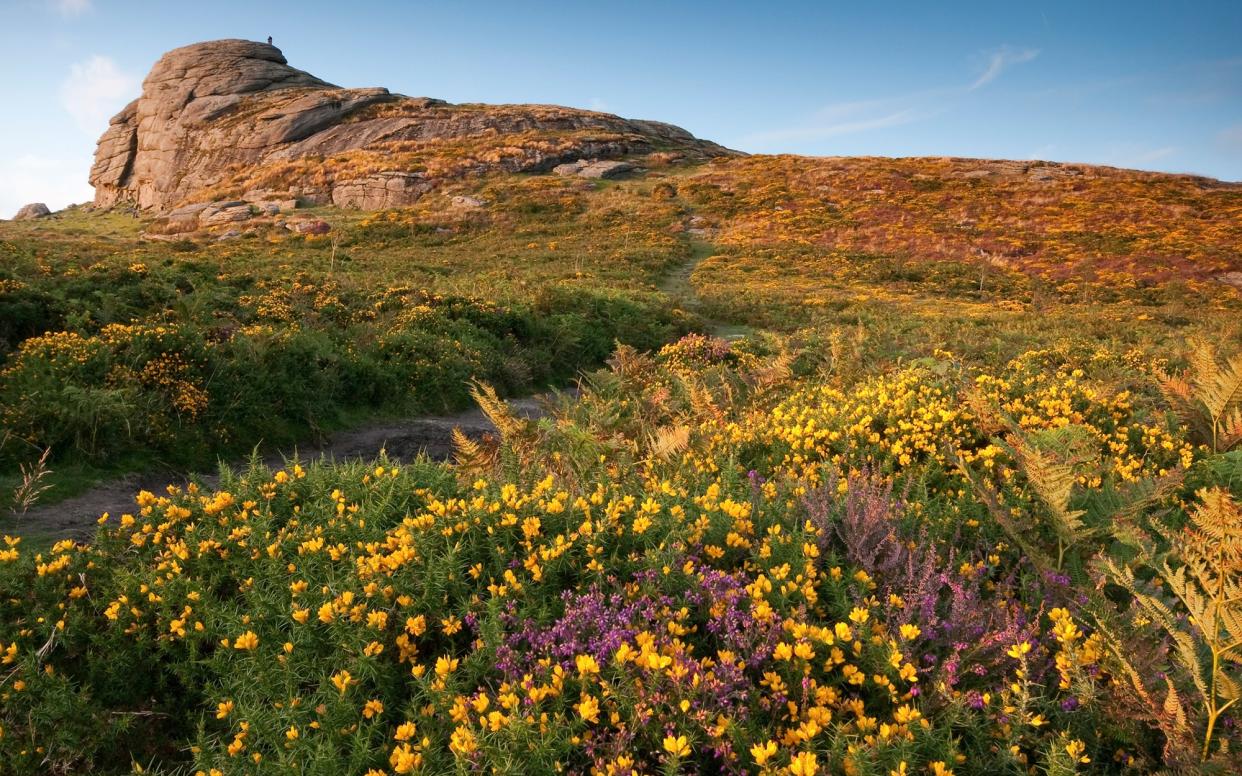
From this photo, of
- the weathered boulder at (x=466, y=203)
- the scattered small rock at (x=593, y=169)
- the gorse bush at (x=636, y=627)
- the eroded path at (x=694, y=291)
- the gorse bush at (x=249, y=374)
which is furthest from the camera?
the scattered small rock at (x=593, y=169)

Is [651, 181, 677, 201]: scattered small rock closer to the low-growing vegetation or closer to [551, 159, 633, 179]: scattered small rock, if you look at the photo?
[551, 159, 633, 179]: scattered small rock

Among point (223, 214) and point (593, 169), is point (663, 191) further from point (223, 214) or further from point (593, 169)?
point (223, 214)

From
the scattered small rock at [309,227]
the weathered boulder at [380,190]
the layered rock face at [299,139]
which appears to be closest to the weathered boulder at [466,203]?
the weathered boulder at [380,190]

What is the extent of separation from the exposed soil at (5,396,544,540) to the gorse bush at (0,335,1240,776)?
43.0 inches

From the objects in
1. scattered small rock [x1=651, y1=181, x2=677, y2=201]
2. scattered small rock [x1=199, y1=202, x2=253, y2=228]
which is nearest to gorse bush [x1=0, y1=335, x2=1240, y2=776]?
scattered small rock [x1=199, y1=202, x2=253, y2=228]

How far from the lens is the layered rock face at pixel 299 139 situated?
62.6 metres

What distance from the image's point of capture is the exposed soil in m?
6.06

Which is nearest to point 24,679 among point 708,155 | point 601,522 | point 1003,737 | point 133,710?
point 133,710

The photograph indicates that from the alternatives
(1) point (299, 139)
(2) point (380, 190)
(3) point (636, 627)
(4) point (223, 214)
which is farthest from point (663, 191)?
(3) point (636, 627)

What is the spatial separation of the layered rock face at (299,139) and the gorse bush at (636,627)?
60.3 m

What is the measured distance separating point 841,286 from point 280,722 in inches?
1380

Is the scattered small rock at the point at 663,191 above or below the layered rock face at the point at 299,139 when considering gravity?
below

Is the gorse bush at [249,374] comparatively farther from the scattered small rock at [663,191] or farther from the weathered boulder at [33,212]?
the weathered boulder at [33,212]

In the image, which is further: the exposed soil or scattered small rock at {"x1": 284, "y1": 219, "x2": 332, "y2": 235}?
scattered small rock at {"x1": 284, "y1": 219, "x2": 332, "y2": 235}
